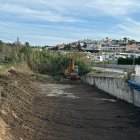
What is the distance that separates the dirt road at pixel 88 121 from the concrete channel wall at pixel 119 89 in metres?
0.46

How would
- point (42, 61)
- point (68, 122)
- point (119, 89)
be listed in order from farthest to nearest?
point (42, 61) → point (119, 89) → point (68, 122)

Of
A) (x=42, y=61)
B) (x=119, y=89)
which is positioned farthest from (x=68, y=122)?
(x=42, y=61)

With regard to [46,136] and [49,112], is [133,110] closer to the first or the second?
[49,112]

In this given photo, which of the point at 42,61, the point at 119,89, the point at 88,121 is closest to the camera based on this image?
the point at 88,121

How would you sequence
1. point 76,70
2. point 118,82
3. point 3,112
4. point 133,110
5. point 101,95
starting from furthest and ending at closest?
1. point 76,70
2. point 101,95
3. point 118,82
4. point 133,110
5. point 3,112

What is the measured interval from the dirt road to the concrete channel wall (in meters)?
0.46

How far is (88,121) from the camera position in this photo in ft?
62.5

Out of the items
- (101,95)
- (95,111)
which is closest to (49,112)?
(95,111)

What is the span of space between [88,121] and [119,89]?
34.2 feet

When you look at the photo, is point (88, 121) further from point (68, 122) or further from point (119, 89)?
point (119, 89)

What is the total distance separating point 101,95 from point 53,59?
34821 millimetres

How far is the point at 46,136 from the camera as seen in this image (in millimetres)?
14805

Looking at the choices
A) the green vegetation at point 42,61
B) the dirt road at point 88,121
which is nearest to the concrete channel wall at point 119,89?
the dirt road at point 88,121

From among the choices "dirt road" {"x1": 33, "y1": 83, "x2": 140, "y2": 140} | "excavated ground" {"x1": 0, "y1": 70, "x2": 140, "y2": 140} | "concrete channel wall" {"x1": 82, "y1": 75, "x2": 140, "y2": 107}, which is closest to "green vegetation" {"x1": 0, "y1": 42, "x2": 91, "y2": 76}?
"concrete channel wall" {"x1": 82, "y1": 75, "x2": 140, "y2": 107}
